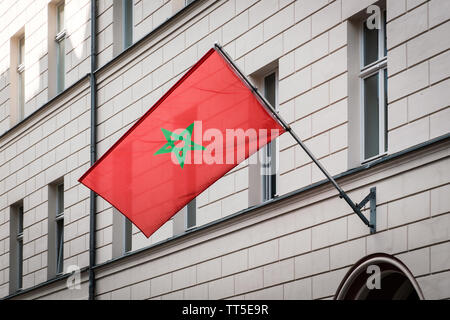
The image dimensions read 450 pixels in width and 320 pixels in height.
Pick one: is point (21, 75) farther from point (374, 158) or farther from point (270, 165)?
point (374, 158)

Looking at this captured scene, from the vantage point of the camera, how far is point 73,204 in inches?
892

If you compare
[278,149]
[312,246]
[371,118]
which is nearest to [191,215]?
[278,149]

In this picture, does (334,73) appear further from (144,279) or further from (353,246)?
(144,279)

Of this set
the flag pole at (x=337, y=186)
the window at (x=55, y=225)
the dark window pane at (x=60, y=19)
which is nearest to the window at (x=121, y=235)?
the window at (x=55, y=225)

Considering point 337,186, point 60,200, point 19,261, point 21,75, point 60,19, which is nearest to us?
point 337,186

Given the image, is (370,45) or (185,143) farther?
(370,45)

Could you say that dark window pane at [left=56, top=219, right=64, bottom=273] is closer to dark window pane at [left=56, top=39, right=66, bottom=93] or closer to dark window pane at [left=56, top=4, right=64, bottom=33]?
dark window pane at [left=56, top=39, right=66, bottom=93]

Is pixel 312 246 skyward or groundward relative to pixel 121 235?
groundward

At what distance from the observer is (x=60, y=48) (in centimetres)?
2480

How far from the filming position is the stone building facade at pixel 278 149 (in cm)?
1370

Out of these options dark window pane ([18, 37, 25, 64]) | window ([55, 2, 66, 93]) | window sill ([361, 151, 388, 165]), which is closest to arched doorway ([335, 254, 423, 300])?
window sill ([361, 151, 388, 165])

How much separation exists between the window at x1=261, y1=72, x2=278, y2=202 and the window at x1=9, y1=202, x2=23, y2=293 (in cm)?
992

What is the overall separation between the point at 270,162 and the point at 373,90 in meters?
2.45

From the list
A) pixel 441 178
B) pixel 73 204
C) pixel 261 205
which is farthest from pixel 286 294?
pixel 73 204
